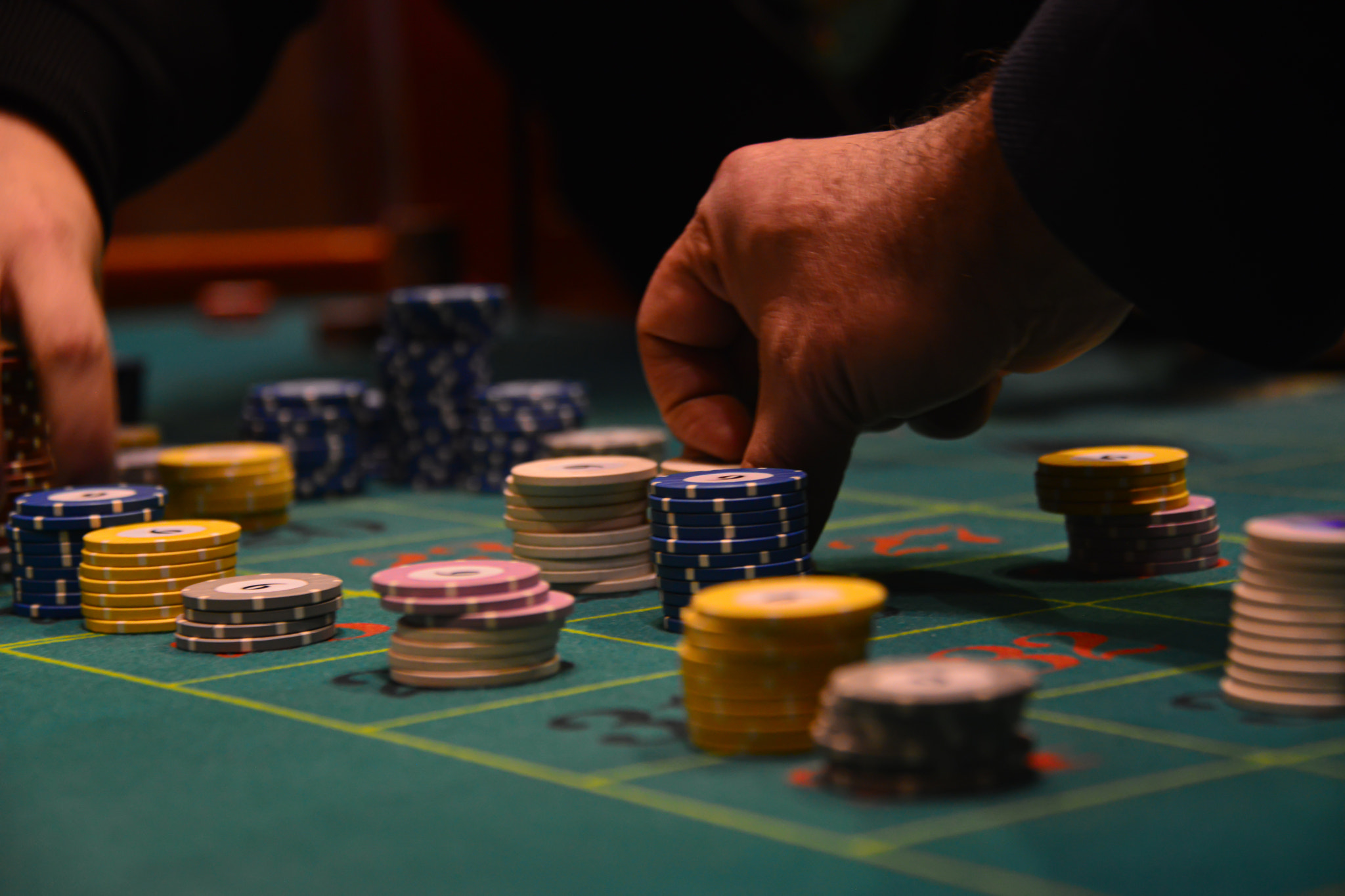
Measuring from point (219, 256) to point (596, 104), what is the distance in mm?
4990

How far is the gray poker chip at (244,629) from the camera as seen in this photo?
3.01 metres

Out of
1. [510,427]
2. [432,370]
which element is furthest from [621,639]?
[432,370]

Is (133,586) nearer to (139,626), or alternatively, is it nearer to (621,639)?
(139,626)

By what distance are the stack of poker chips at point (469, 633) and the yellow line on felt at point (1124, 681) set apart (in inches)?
31.4

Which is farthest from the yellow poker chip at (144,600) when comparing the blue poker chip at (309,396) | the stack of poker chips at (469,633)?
the blue poker chip at (309,396)

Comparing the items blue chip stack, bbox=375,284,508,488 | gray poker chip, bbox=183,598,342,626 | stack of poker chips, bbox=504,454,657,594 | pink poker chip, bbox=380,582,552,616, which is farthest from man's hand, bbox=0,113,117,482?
blue chip stack, bbox=375,284,508,488

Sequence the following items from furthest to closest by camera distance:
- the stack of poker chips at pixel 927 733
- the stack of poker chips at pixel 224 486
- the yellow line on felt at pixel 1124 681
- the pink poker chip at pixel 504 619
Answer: the stack of poker chips at pixel 224 486 → the pink poker chip at pixel 504 619 → the yellow line on felt at pixel 1124 681 → the stack of poker chips at pixel 927 733

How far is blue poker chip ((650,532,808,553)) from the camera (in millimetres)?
2994

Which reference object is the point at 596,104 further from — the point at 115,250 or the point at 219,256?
the point at 115,250

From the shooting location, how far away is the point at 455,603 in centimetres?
267

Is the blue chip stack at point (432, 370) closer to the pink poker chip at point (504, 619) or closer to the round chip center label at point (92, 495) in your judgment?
the round chip center label at point (92, 495)

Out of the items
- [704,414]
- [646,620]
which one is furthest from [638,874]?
[704,414]

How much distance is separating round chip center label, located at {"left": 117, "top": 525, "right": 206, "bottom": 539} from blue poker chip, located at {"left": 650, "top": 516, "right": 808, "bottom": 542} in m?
1.07

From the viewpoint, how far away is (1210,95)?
2510mm
